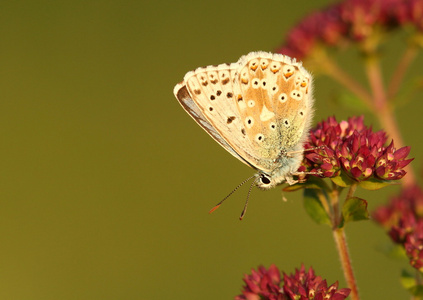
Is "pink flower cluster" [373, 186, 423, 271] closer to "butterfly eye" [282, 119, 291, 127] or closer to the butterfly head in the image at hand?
the butterfly head

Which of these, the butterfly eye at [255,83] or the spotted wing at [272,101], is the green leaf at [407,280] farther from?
the butterfly eye at [255,83]

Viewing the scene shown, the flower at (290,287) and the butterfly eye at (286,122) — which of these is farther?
the butterfly eye at (286,122)

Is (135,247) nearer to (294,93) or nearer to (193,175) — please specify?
(193,175)

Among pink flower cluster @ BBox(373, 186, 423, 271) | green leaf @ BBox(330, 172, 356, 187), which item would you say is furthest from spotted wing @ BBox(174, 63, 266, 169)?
pink flower cluster @ BBox(373, 186, 423, 271)


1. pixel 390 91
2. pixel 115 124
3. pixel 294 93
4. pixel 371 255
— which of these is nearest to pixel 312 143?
pixel 294 93

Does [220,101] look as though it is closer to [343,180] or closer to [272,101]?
[272,101]

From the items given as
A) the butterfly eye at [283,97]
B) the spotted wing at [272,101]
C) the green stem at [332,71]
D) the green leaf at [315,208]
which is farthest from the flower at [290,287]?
the green stem at [332,71]

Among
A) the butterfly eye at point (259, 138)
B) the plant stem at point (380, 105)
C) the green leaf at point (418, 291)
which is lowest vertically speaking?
the green leaf at point (418, 291)

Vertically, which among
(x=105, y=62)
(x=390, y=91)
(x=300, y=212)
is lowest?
(x=390, y=91)
